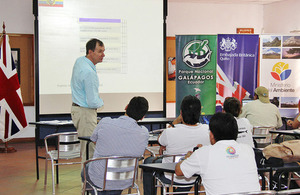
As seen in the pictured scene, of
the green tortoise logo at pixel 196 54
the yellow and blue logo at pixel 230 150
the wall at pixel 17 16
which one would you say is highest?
the wall at pixel 17 16

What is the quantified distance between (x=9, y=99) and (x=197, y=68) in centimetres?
336

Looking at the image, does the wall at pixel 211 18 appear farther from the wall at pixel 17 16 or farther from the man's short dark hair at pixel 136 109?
the man's short dark hair at pixel 136 109

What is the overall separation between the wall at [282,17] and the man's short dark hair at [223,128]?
759 cm

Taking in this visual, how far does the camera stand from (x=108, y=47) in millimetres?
7863

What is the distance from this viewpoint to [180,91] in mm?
7492

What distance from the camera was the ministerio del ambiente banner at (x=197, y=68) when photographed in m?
7.48

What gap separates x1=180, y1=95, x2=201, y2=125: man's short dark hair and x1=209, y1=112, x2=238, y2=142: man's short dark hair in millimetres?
958

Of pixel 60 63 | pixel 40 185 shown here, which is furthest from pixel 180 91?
pixel 40 185

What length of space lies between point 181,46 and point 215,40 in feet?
2.19

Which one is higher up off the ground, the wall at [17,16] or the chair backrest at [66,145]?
the wall at [17,16]

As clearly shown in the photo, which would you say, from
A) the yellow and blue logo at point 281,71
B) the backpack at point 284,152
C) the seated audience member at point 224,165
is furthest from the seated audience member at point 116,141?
the yellow and blue logo at point 281,71

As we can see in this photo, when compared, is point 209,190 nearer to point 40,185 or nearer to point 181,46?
point 40,185

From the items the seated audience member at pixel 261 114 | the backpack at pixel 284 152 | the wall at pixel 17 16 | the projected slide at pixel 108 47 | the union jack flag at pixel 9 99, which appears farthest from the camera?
the wall at pixel 17 16

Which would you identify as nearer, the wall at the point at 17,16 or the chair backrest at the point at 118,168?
the chair backrest at the point at 118,168
